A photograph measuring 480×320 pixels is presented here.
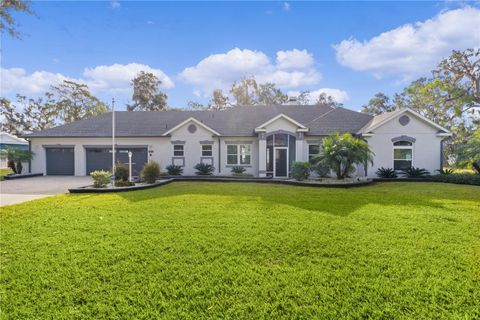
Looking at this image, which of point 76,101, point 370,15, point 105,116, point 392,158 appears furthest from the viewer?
point 76,101

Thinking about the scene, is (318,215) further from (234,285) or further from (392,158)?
(392,158)

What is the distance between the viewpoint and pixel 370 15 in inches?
517

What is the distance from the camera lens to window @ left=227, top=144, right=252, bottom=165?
59.9ft

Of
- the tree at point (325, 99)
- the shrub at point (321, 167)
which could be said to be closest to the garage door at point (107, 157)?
the shrub at point (321, 167)

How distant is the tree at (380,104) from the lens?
35378mm

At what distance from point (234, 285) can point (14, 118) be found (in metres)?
49.5

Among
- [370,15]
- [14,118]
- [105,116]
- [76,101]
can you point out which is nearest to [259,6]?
[370,15]

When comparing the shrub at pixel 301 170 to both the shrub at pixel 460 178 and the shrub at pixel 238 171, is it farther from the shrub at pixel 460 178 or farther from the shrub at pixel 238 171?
the shrub at pixel 460 178

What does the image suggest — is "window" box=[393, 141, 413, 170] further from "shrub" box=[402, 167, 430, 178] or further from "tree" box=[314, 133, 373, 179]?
"tree" box=[314, 133, 373, 179]

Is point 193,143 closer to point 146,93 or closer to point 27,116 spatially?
point 146,93

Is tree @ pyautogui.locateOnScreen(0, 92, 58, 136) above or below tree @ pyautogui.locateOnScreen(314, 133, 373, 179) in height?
above

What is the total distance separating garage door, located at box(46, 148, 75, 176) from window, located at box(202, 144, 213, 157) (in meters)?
11.1

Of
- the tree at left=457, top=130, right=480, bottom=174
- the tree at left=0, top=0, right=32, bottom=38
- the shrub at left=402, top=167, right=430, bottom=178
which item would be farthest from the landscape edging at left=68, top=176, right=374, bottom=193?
the tree at left=0, top=0, right=32, bottom=38

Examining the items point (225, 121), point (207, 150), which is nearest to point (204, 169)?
point (207, 150)
